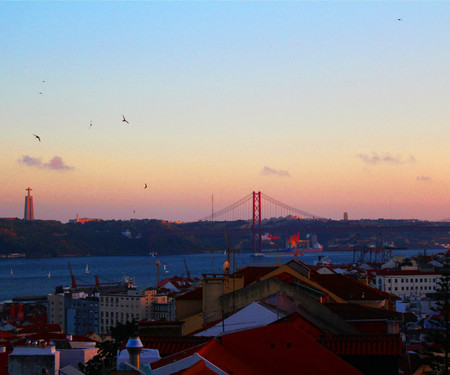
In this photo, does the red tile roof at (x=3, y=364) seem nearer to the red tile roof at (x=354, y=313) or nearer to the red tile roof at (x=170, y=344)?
the red tile roof at (x=170, y=344)

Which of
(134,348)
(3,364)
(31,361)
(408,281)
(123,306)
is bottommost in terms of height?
(123,306)

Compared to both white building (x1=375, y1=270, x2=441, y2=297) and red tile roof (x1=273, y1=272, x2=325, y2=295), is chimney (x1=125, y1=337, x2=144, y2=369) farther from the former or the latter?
white building (x1=375, y1=270, x2=441, y2=297)

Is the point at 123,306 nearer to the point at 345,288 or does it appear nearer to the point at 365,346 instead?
the point at 345,288

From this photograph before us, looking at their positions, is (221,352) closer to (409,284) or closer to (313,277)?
(313,277)

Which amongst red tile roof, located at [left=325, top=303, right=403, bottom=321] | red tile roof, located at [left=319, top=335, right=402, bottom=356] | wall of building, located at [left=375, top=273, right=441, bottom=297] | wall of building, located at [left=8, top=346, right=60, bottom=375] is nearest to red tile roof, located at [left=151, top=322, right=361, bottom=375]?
red tile roof, located at [left=319, top=335, right=402, bottom=356]

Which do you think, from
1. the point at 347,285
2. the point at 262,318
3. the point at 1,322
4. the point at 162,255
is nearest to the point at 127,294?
the point at 1,322

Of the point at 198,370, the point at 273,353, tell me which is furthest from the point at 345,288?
the point at 198,370

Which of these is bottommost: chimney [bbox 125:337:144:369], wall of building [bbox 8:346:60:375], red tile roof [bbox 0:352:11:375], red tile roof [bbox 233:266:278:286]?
red tile roof [bbox 0:352:11:375]
